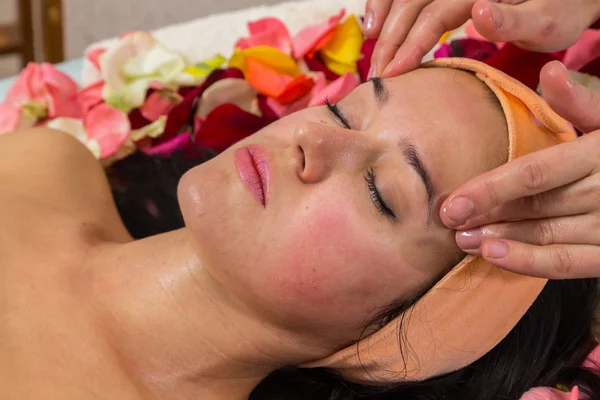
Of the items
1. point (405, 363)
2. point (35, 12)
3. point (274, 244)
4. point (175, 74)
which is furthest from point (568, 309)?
point (35, 12)

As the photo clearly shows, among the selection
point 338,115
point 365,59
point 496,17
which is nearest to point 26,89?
point 365,59

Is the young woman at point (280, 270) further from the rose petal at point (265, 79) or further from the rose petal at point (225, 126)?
the rose petal at point (265, 79)

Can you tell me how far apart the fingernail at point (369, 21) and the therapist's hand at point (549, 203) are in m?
0.42

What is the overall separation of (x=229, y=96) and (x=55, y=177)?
0.48 m

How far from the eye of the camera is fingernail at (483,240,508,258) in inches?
31.4

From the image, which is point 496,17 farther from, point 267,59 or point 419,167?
point 267,59

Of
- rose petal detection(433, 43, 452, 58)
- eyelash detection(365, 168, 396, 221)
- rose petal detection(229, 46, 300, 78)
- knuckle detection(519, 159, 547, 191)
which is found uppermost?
knuckle detection(519, 159, 547, 191)

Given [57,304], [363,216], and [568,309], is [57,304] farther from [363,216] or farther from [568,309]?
[568,309]

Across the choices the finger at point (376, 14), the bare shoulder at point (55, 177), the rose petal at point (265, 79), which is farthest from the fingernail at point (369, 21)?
the bare shoulder at point (55, 177)

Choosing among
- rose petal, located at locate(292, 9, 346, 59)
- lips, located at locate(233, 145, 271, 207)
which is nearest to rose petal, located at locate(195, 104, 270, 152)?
rose petal, located at locate(292, 9, 346, 59)

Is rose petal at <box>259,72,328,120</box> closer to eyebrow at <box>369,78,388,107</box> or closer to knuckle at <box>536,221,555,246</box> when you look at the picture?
eyebrow at <box>369,78,388,107</box>

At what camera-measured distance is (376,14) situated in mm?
1135

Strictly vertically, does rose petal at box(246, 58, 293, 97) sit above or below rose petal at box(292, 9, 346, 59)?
below

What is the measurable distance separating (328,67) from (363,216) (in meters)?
0.86
